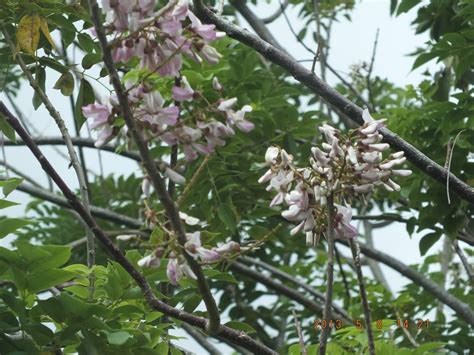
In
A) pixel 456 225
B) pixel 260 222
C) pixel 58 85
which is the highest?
pixel 260 222

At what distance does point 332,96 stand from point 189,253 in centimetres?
125

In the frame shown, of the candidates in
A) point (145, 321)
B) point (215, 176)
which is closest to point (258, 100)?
point (215, 176)

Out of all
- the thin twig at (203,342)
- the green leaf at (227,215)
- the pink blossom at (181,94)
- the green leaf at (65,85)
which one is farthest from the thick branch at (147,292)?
the thin twig at (203,342)

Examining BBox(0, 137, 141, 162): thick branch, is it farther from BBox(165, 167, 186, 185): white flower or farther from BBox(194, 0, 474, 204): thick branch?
BBox(165, 167, 186, 185): white flower

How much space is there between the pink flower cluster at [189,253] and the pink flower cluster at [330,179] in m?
0.22

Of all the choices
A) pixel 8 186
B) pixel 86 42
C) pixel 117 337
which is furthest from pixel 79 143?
pixel 117 337

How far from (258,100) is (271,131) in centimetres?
14

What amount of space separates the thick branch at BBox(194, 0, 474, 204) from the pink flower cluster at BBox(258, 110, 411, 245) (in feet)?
2.53

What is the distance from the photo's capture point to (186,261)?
1360 mm

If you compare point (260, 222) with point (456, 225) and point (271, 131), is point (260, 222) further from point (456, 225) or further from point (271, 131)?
point (456, 225)

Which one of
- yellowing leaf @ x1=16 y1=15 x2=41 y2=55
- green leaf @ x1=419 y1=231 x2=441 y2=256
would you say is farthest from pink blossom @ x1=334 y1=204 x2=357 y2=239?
green leaf @ x1=419 y1=231 x2=441 y2=256

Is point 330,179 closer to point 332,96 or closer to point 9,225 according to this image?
point 9,225

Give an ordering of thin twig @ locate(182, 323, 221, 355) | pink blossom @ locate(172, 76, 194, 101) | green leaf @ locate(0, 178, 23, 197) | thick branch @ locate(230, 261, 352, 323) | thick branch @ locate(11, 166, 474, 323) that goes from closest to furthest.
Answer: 1. pink blossom @ locate(172, 76, 194, 101)
2. green leaf @ locate(0, 178, 23, 197)
3. thick branch @ locate(230, 261, 352, 323)
4. thick branch @ locate(11, 166, 474, 323)
5. thin twig @ locate(182, 323, 221, 355)

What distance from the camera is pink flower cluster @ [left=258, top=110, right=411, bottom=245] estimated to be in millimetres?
1559
